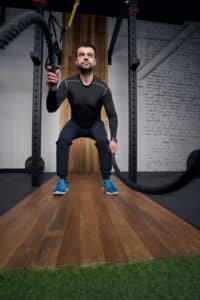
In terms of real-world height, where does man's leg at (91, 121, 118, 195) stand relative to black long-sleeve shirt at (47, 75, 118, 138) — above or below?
below

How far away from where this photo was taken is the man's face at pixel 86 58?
6.63ft

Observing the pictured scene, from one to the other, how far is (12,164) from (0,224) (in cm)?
299

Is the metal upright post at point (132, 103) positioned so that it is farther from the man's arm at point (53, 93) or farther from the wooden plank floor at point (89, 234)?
the wooden plank floor at point (89, 234)

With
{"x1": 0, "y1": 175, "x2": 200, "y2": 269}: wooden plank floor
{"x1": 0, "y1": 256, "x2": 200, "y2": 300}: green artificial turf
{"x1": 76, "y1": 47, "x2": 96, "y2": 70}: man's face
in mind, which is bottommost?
{"x1": 0, "y1": 175, "x2": 200, "y2": 269}: wooden plank floor

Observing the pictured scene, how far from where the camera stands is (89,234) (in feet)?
3.32

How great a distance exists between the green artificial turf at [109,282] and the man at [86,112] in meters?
1.31

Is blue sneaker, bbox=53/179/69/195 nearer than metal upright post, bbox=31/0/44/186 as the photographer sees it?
Yes

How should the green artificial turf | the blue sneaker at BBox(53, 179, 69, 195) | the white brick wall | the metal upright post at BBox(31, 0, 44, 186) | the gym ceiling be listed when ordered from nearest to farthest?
the green artificial turf
the blue sneaker at BBox(53, 179, 69, 195)
the metal upright post at BBox(31, 0, 44, 186)
the gym ceiling
the white brick wall

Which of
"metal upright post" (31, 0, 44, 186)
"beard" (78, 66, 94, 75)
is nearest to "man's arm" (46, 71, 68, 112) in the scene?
"beard" (78, 66, 94, 75)

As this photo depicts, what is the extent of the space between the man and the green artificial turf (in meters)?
1.31

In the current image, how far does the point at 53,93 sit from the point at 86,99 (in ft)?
1.98

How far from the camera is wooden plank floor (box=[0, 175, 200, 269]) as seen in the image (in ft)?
2.60

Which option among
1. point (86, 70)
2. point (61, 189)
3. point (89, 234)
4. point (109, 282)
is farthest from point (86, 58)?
point (109, 282)

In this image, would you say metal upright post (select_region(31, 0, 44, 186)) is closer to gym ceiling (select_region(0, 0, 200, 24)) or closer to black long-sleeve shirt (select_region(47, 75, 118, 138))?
black long-sleeve shirt (select_region(47, 75, 118, 138))
